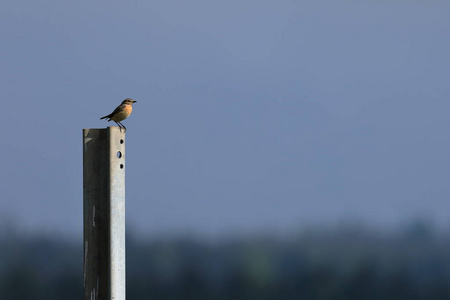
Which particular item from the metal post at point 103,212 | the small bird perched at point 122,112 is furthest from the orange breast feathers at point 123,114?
the metal post at point 103,212

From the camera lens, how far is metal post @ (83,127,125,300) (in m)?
5.13

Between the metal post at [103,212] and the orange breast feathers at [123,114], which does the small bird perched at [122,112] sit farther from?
the metal post at [103,212]

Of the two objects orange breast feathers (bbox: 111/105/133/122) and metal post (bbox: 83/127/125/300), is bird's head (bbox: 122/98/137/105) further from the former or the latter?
metal post (bbox: 83/127/125/300)

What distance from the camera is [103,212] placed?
5199mm

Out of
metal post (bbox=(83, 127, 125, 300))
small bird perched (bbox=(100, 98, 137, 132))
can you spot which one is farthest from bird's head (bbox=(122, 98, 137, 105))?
metal post (bbox=(83, 127, 125, 300))

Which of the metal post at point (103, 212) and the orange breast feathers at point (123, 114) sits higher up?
the orange breast feathers at point (123, 114)

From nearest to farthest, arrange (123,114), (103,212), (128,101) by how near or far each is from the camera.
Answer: (103,212)
(123,114)
(128,101)

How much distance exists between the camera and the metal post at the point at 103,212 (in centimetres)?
513

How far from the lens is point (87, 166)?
5234 millimetres

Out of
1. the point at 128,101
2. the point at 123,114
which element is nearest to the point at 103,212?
the point at 123,114

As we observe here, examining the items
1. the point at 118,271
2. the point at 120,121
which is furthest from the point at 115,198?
the point at 120,121

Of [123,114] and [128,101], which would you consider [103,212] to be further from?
[128,101]

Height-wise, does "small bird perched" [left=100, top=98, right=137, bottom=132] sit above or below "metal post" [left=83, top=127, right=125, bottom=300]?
above

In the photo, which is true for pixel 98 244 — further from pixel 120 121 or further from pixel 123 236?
→ pixel 120 121
